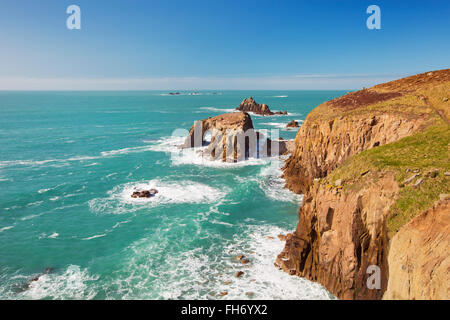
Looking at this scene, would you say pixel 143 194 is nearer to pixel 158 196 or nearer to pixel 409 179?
pixel 158 196

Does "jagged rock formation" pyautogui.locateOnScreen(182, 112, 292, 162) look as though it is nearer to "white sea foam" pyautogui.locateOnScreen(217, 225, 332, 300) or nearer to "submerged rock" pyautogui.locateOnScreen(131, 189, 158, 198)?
"submerged rock" pyautogui.locateOnScreen(131, 189, 158, 198)

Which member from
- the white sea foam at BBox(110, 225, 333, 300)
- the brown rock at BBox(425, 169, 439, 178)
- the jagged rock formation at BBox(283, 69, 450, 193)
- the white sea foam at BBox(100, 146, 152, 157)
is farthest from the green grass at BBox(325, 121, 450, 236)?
the white sea foam at BBox(100, 146, 152, 157)

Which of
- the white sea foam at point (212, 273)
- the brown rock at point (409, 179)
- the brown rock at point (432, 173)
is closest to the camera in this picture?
the brown rock at point (432, 173)

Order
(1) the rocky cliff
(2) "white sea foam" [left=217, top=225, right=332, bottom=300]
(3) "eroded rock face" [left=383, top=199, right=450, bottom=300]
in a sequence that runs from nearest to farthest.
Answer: (3) "eroded rock face" [left=383, top=199, right=450, bottom=300]
(1) the rocky cliff
(2) "white sea foam" [left=217, top=225, right=332, bottom=300]

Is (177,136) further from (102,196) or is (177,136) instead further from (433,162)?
(433,162)

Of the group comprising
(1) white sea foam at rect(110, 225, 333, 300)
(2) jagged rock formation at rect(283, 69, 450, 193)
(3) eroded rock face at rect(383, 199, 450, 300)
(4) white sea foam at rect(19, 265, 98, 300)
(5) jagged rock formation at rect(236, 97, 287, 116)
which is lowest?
(4) white sea foam at rect(19, 265, 98, 300)

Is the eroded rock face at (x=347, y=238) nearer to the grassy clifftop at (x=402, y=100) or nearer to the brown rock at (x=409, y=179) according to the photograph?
the brown rock at (x=409, y=179)

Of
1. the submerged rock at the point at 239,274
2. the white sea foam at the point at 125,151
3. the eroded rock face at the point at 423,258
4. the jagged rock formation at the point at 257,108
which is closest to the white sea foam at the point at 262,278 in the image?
the submerged rock at the point at 239,274
